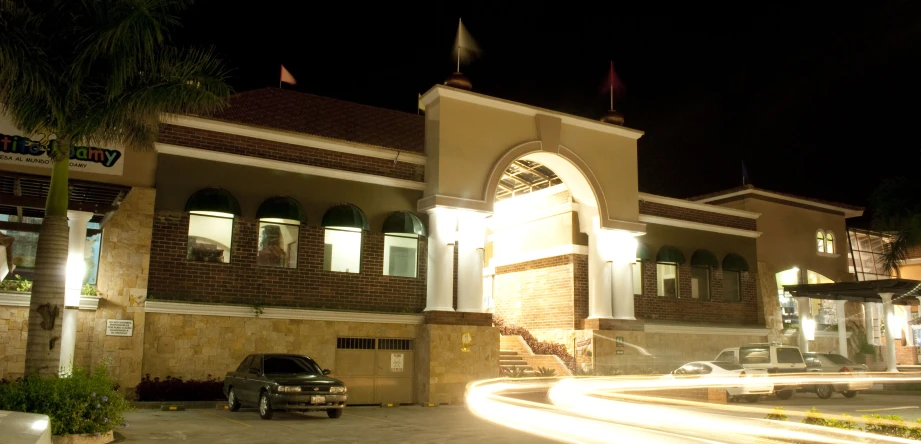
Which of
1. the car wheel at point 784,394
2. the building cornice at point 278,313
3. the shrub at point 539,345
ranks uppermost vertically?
the building cornice at point 278,313

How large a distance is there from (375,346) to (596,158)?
10.8m

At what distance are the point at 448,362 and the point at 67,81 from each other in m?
13.9

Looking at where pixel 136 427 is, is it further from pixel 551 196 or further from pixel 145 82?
pixel 551 196

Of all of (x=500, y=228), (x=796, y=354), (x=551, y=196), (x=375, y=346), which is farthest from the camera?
(x=500, y=228)

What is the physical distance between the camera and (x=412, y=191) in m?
25.3

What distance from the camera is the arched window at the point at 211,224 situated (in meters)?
21.7

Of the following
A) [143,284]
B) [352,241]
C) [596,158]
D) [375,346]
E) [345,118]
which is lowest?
[375,346]

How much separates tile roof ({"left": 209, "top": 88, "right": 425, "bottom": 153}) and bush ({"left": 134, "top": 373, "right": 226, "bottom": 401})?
10272mm

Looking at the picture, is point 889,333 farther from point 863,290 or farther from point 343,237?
point 343,237

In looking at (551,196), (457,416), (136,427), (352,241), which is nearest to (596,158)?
(551,196)

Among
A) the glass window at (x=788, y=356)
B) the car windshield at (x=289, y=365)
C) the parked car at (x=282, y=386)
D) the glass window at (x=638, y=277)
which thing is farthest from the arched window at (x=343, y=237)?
the glass window at (x=788, y=356)

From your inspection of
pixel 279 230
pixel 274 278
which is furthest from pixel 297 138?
pixel 274 278

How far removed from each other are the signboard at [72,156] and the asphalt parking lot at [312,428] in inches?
273

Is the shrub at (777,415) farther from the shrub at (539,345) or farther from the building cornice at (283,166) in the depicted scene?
the shrub at (539,345)
